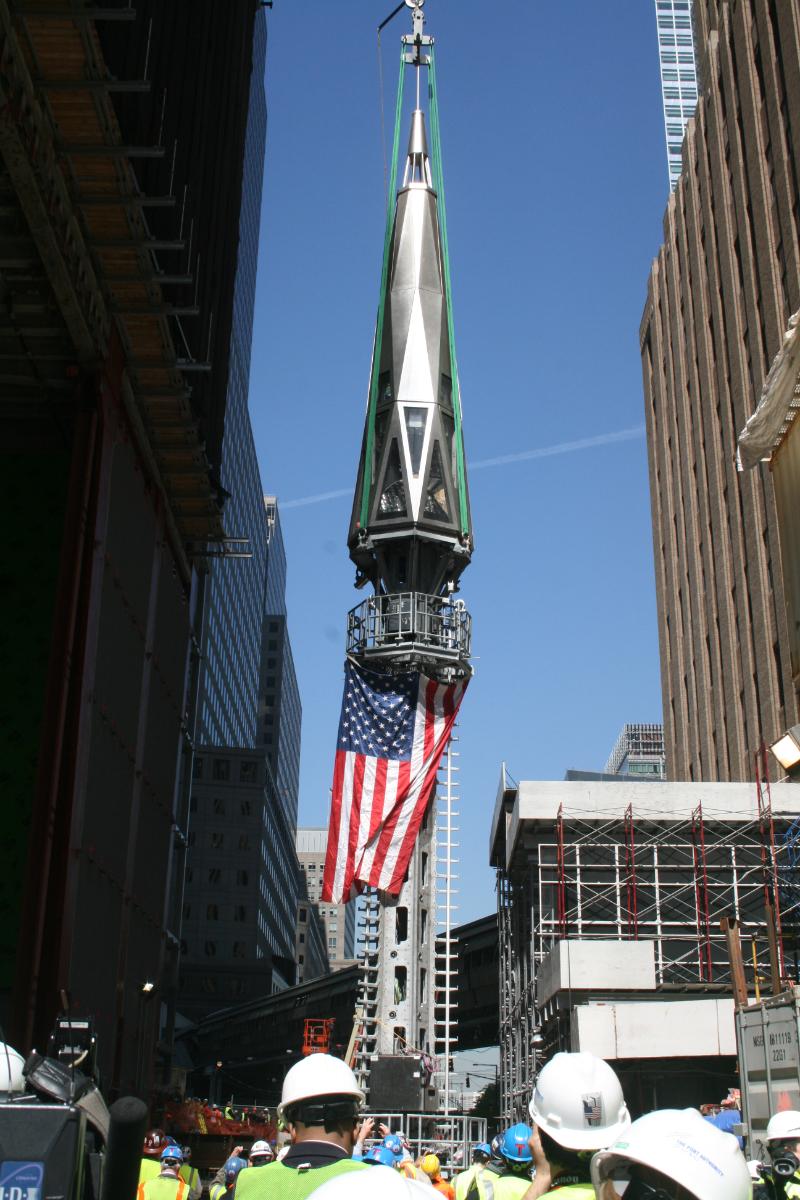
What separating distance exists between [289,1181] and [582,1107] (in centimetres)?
105

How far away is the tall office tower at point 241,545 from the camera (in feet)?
372

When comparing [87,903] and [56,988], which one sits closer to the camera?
[56,988]

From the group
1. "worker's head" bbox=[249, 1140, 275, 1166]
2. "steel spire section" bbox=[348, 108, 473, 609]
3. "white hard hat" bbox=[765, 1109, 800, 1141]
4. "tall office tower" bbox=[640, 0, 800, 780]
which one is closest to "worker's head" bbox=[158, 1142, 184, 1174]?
"worker's head" bbox=[249, 1140, 275, 1166]

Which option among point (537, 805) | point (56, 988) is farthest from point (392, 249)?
point (56, 988)

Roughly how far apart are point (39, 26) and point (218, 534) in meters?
18.0

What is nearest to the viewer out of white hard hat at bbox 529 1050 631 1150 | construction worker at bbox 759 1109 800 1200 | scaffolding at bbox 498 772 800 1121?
white hard hat at bbox 529 1050 631 1150

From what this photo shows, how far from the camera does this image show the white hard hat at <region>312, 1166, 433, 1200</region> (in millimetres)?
2768

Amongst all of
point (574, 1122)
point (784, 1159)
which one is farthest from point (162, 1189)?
point (574, 1122)

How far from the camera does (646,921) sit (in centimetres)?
5178

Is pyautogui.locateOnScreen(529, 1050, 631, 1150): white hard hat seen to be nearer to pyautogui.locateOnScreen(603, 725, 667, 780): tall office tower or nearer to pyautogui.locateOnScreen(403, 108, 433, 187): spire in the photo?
pyautogui.locateOnScreen(403, 108, 433, 187): spire

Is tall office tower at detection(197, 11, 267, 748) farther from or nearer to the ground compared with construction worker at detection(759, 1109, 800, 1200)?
farther from the ground

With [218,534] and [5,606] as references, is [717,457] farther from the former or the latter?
[5,606]

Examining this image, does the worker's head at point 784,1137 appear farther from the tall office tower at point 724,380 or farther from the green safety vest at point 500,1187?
the tall office tower at point 724,380

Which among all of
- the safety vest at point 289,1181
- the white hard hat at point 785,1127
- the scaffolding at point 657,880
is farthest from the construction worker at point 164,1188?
the scaffolding at point 657,880
